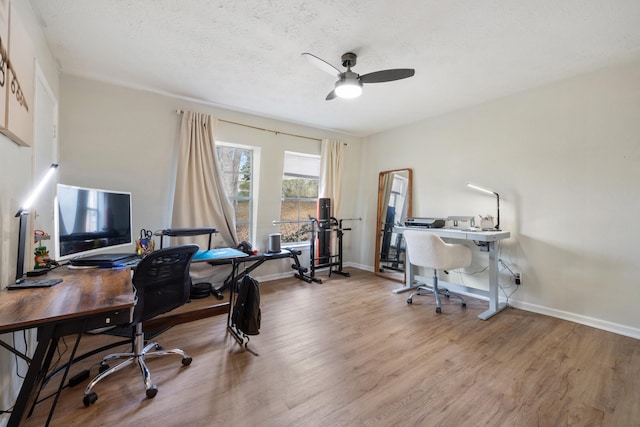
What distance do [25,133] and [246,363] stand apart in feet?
6.55

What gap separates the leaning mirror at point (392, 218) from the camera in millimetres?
4316

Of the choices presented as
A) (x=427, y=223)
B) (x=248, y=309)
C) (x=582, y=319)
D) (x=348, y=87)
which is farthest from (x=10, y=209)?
(x=582, y=319)

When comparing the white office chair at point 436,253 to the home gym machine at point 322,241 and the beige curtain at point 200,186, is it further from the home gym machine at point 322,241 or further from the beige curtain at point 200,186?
the beige curtain at point 200,186

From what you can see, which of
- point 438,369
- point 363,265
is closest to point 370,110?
point 363,265

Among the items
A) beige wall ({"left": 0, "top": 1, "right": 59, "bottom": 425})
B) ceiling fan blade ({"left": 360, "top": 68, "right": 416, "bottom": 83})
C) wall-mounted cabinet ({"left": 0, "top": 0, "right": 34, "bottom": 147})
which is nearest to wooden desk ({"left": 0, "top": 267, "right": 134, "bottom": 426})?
beige wall ({"left": 0, "top": 1, "right": 59, "bottom": 425})

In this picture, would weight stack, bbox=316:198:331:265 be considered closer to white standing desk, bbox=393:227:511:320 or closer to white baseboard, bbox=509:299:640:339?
white standing desk, bbox=393:227:511:320

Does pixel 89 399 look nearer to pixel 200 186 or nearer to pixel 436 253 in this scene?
pixel 200 186

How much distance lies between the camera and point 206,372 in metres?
1.88

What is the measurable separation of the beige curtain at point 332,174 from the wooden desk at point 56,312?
3.41m

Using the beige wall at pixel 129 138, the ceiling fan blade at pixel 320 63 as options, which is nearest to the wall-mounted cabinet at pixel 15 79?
the beige wall at pixel 129 138

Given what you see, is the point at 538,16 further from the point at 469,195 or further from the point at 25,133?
the point at 25,133

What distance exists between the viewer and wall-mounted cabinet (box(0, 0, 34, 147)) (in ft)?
4.02

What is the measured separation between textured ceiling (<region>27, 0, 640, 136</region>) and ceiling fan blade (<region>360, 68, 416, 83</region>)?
0.24 m

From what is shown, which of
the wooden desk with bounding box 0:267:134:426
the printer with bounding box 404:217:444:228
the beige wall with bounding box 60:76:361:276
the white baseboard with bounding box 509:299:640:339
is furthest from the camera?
the printer with bounding box 404:217:444:228
